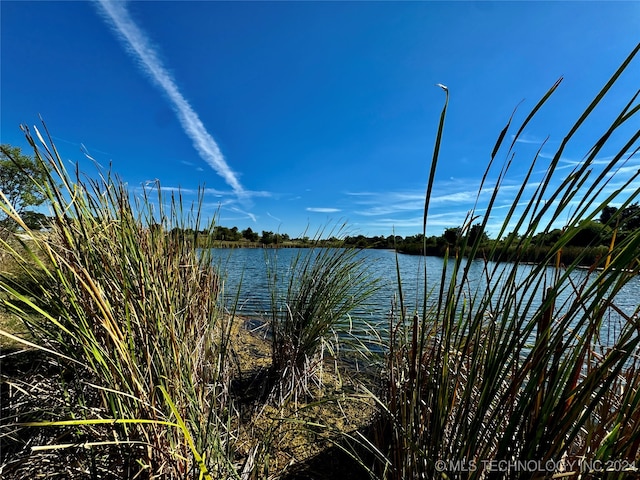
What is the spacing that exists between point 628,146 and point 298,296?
2.70 m

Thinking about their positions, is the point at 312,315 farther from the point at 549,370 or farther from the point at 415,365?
the point at 549,370

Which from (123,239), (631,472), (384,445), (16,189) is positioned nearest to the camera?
(631,472)

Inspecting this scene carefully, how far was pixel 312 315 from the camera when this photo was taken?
2.94 m

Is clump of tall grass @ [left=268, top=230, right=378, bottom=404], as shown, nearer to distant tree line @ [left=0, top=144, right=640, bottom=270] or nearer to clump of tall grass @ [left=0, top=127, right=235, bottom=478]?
distant tree line @ [left=0, top=144, right=640, bottom=270]

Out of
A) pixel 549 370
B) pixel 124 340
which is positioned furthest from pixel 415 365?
pixel 124 340

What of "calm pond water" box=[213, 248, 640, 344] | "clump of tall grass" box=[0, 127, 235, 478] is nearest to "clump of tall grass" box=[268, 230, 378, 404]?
"calm pond water" box=[213, 248, 640, 344]

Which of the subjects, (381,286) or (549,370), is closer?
(549,370)

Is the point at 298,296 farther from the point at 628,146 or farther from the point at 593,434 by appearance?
the point at 628,146

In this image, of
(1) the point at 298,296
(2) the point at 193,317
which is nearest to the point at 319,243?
(1) the point at 298,296

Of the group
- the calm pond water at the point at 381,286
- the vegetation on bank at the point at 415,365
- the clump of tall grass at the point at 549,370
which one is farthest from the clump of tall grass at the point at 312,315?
the clump of tall grass at the point at 549,370

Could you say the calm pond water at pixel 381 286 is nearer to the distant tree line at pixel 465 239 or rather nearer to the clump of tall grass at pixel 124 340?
the distant tree line at pixel 465 239

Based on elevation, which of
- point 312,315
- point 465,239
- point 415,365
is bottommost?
point 312,315

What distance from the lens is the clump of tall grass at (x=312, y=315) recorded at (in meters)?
2.87

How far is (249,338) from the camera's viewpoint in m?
5.18
